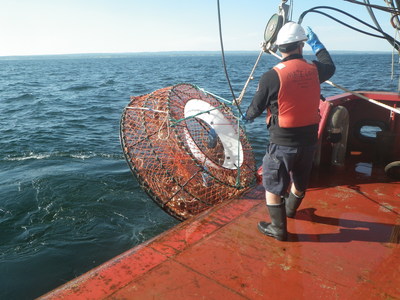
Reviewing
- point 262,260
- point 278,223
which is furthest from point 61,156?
point 262,260

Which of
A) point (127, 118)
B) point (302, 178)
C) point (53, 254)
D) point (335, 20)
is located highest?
point (335, 20)

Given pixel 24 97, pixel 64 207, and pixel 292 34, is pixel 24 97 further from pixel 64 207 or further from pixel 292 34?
pixel 292 34

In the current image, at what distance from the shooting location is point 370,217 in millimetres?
3389

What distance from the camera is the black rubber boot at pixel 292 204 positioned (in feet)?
10.6

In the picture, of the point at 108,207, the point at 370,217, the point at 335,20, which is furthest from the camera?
the point at 108,207

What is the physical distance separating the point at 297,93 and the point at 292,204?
1191 mm

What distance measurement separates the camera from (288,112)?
2672 mm

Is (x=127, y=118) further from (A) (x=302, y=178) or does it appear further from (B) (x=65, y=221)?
(A) (x=302, y=178)

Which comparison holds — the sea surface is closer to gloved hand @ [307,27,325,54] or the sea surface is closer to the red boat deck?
the red boat deck

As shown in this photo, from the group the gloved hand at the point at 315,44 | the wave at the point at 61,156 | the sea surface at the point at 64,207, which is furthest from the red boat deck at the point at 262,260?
the wave at the point at 61,156

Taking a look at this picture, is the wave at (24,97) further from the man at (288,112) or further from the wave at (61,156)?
the man at (288,112)

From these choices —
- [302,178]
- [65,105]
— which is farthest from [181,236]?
[65,105]

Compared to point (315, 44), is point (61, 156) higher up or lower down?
lower down

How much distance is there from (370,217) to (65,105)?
1657 centimetres
